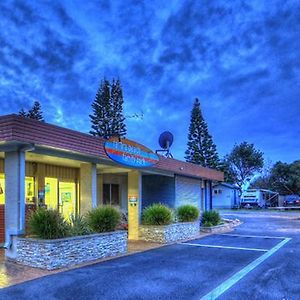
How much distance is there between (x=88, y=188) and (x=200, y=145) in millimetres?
40800

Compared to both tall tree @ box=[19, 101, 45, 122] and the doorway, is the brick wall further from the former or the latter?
tall tree @ box=[19, 101, 45, 122]

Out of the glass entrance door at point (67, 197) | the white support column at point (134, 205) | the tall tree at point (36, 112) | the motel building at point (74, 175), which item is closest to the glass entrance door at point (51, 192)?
the motel building at point (74, 175)

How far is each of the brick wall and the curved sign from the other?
5459 mm

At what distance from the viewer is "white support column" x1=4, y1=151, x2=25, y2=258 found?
35.8ft

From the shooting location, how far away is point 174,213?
18.0 metres

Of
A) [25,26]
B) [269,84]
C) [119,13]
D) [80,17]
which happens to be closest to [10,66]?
[25,26]

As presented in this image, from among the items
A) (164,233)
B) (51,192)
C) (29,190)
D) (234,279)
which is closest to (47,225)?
(29,190)

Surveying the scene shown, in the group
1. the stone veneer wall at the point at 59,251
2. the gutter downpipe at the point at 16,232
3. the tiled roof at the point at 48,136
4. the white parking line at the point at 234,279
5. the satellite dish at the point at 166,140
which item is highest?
the satellite dish at the point at 166,140

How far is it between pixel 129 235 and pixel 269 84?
13.7 metres

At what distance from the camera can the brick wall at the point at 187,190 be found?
69.4 ft

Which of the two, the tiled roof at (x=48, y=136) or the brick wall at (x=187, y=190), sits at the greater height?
the tiled roof at (x=48, y=136)

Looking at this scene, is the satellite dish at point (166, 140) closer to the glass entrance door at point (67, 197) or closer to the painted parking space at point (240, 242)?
the painted parking space at point (240, 242)

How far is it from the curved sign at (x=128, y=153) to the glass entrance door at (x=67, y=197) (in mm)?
3384

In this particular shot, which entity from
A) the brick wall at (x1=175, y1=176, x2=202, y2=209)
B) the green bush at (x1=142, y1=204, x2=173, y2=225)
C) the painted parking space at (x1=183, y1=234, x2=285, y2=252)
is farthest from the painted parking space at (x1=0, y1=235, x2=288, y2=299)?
the brick wall at (x1=175, y1=176, x2=202, y2=209)
